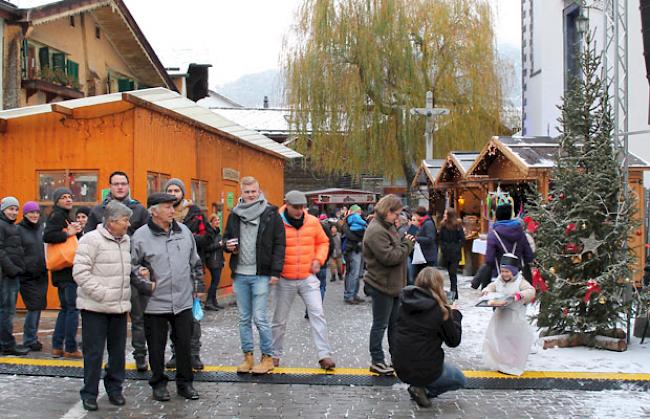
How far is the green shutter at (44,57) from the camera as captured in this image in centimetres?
1612

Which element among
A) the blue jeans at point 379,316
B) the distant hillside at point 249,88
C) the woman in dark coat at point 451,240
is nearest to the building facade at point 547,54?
the woman in dark coat at point 451,240

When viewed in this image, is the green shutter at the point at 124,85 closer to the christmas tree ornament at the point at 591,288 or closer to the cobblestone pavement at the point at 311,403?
the cobblestone pavement at the point at 311,403

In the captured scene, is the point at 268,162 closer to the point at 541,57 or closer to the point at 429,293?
the point at 541,57

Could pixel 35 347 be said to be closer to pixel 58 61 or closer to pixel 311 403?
pixel 311 403

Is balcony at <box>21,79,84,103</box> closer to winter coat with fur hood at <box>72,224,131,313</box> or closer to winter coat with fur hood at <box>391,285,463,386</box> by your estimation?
winter coat with fur hood at <box>72,224,131,313</box>

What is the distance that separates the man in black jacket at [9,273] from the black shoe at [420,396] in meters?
4.41

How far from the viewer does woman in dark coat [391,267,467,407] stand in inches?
238

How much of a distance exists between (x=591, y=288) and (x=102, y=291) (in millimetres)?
5222

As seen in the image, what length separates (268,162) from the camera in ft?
64.0

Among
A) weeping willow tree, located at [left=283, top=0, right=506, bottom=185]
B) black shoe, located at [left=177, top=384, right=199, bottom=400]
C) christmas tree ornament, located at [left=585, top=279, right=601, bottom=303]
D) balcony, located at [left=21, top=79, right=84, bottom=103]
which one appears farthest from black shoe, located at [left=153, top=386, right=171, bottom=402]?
weeping willow tree, located at [left=283, top=0, right=506, bottom=185]

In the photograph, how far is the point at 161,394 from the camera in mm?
6309

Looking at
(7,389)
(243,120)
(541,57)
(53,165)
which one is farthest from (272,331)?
(243,120)

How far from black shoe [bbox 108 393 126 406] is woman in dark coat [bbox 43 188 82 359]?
5.73 ft

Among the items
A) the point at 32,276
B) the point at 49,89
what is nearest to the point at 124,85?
the point at 49,89
